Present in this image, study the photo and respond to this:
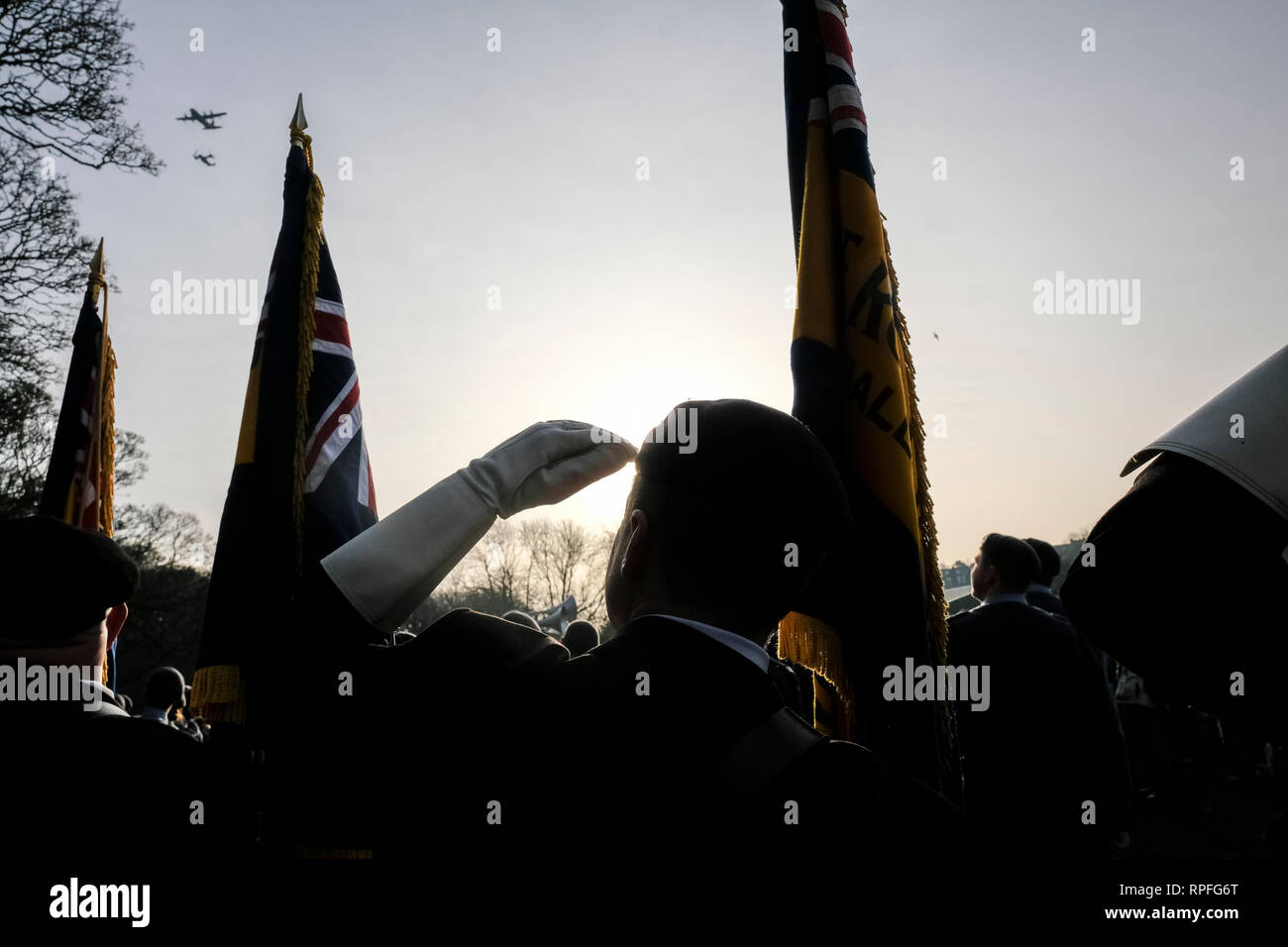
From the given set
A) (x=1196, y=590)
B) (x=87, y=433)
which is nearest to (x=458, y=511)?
(x=1196, y=590)

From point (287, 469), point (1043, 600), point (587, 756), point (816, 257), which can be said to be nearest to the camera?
point (587, 756)

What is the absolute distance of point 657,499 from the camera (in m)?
1.51

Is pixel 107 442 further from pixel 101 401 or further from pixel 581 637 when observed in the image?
pixel 581 637

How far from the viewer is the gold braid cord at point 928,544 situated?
91.3 inches

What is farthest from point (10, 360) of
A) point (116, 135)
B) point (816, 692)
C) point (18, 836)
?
point (816, 692)

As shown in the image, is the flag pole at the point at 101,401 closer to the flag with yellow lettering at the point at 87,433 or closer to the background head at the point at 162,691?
the flag with yellow lettering at the point at 87,433

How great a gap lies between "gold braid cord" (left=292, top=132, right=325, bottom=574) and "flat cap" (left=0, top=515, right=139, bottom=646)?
27.1 inches

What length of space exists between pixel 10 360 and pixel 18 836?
1128 centimetres

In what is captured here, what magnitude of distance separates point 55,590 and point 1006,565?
4.32 meters

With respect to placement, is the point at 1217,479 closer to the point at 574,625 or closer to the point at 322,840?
the point at 322,840

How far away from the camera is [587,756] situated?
132 centimetres

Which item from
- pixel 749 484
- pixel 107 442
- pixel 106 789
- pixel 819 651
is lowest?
pixel 106 789

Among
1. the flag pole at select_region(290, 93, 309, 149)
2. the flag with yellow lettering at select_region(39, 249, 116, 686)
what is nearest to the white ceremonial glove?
the flag pole at select_region(290, 93, 309, 149)

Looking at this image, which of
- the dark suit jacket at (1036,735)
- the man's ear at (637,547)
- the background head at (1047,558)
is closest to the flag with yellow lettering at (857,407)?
the man's ear at (637,547)
